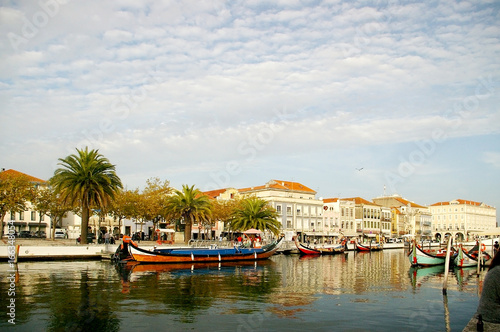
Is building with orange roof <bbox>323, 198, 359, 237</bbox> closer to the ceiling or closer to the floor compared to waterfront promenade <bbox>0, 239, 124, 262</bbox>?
closer to the ceiling

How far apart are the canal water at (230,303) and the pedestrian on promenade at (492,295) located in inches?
359

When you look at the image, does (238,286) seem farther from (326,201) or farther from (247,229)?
(326,201)

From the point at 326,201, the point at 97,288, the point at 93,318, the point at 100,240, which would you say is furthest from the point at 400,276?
the point at 326,201

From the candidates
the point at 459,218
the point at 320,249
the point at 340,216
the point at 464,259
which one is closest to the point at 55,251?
the point at 320,249

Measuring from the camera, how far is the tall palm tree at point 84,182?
47.5 meters

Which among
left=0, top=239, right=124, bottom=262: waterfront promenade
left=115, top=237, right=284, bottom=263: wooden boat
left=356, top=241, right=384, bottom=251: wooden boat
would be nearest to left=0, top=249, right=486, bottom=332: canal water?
left=115, top=237, right=284, bottom=263: wooden boat

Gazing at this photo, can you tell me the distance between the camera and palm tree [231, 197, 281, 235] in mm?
68625

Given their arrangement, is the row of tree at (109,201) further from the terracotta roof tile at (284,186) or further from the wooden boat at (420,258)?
the wooden boat at (420,258)

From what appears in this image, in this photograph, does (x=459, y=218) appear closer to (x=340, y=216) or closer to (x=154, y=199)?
(x=340, y=216)

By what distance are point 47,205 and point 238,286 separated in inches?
1541

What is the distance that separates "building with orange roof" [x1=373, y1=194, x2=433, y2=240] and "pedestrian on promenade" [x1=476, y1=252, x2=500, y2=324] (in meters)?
121

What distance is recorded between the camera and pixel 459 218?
507 feet

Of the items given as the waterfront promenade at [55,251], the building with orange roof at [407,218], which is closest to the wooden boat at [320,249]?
the waterfront promenade at [55,251]

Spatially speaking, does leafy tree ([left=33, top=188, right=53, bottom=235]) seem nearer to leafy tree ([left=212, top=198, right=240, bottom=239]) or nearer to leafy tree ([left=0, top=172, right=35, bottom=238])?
leafy tree ([left=0, top=172, right=35, bottom=238])
